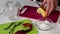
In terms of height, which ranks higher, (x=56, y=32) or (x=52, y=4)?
(x=52, y=4)

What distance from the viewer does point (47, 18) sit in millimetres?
989

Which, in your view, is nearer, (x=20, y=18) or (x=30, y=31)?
(x=30, y=31)

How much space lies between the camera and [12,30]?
90 cm

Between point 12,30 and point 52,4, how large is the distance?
11.6 inches

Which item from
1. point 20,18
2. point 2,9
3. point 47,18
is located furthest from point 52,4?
point 2,9

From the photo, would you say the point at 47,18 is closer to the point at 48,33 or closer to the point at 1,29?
the point at 48,33

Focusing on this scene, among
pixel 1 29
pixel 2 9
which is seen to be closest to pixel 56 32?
pixel 1 29

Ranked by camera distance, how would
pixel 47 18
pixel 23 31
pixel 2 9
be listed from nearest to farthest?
1. pixel 23 31
2. pixel 47 18
3. pixel 2 9

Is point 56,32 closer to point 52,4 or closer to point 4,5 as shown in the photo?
point 52,4

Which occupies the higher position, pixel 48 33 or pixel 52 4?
pixel 52 4

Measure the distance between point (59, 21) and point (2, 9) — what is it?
0.38 metres

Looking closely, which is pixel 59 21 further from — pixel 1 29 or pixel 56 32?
pixel 1 29

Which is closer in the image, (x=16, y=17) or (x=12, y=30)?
(x=12, y=30)

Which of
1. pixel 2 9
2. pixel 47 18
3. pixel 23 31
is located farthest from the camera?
pixel 2 9
